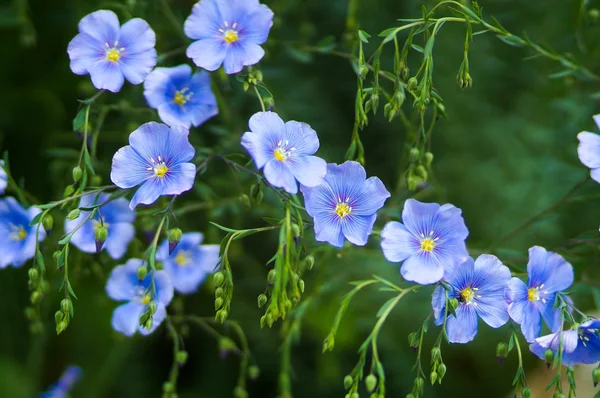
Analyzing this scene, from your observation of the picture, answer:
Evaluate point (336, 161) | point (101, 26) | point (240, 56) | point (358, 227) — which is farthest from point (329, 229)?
point (336, 161)

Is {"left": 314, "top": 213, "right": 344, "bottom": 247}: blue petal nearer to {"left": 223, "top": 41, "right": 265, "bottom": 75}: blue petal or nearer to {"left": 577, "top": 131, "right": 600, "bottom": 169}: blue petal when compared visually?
{"left": 223, "top": 41, "right": 265, "bottom": 75}: blue petal

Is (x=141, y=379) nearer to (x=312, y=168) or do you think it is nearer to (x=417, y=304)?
(x=417, y=304)

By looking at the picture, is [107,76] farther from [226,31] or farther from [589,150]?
[589,150]

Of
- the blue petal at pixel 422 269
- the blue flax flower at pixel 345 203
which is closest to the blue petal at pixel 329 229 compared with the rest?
the blue flax flower at pixel 345 203

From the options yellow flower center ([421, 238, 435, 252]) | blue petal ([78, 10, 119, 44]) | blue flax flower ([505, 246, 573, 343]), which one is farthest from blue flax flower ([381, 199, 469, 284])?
blue petal ([78, 10, 119, 44])

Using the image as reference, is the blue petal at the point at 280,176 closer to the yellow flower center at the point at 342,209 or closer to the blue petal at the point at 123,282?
the yellow flower center at the point at 342,209

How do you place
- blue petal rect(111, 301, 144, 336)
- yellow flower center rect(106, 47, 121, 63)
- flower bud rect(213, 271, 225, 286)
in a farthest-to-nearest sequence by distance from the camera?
blue petal rect(111, 301, 144, 336) < yellow flower center rect(106, 47, 121, 63) < flower bud rect(213, 271, 225, 286)
